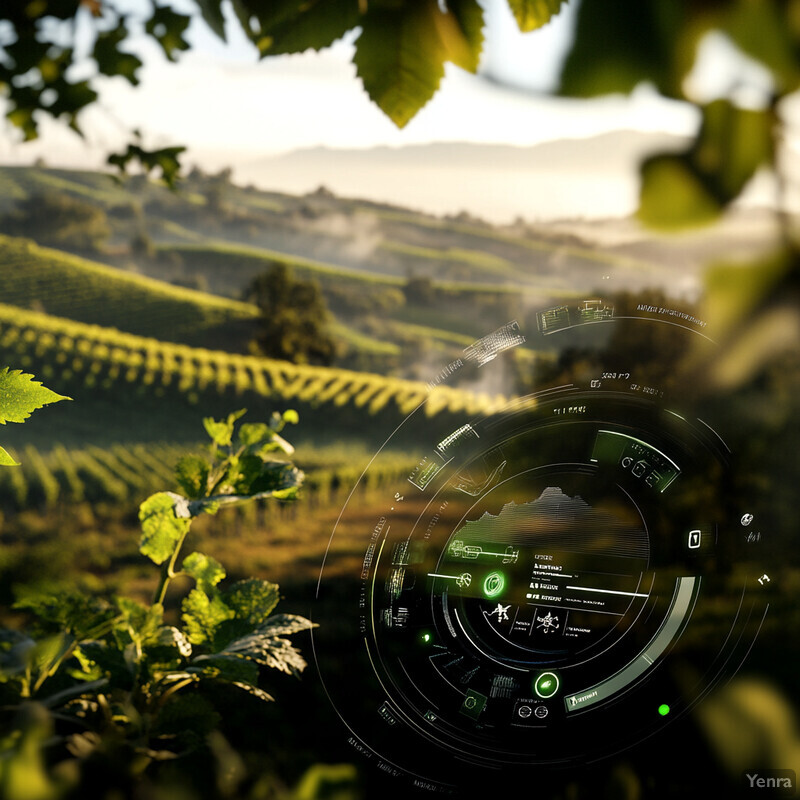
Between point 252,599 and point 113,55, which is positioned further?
point 252,599

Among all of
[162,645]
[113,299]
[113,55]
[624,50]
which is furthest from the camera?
[113,299]

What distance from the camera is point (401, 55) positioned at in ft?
1.06

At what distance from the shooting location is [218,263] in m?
0.66

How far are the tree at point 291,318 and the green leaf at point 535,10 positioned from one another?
37 cm

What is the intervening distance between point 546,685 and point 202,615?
31 cm

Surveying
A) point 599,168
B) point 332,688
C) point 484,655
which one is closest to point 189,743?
point 332,688

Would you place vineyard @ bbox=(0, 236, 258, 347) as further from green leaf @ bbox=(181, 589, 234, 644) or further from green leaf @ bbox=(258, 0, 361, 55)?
green leaf @ bbox=(258, 0, 361, 55)

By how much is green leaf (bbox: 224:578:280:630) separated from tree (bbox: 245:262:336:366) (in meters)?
0.19

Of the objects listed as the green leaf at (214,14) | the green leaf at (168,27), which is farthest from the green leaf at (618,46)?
the green leaf at (168,27)

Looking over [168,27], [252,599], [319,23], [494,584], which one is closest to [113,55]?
[168,27]

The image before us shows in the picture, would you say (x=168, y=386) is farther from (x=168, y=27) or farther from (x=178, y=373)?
(x=168, y=27)

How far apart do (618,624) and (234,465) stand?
15.1 inches

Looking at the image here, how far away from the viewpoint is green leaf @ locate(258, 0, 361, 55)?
0.32m
